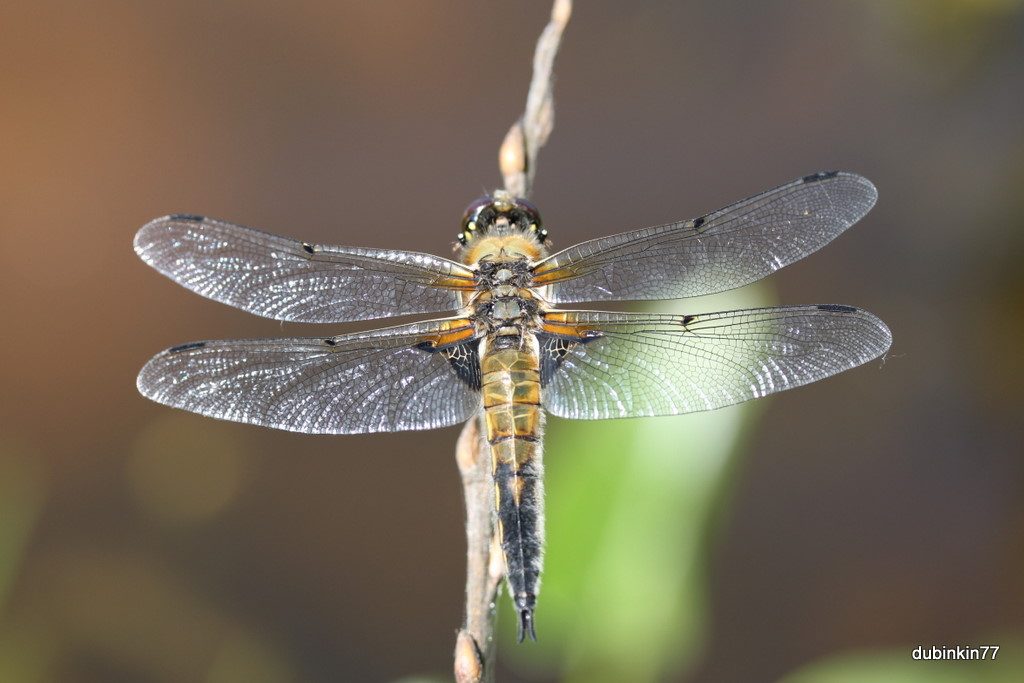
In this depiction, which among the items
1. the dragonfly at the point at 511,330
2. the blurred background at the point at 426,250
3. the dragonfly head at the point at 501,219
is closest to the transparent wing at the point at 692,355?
the dragonfly at the point at 511,330

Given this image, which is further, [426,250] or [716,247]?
[426,250]

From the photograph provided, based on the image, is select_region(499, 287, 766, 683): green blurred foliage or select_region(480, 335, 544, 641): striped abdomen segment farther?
select_region(499, 287, 766, 683): green blurred foliage

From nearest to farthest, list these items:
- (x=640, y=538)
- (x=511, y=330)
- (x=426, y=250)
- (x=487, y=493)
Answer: (x=487, y=493) → (x=511, y=330) → (x=640, y=538) → (x=426, y=250)

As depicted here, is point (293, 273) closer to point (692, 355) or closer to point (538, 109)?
point (538, 109)

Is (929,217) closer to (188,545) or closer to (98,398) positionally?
(188,545)

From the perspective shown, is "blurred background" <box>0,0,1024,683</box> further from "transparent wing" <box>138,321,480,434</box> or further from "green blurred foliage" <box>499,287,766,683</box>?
"transparent wing" <box>138,321,480,434</box>

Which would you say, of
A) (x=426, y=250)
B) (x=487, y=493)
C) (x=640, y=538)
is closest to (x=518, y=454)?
(x=487, y=493)

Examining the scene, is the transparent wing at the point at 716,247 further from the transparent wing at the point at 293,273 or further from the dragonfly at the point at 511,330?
the transparent wing at the point at 293,273

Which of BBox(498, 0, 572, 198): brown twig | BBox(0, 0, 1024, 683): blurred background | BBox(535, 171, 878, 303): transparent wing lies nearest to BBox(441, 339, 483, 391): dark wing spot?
BBox(535, 171, 878, 303): transparent wing
